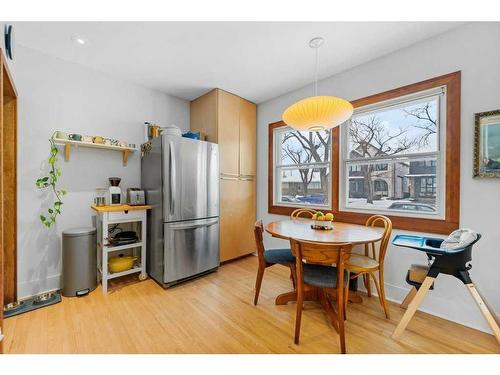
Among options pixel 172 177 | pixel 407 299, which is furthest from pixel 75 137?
pixel 407 299

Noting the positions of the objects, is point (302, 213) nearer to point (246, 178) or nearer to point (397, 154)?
point (246, 178)

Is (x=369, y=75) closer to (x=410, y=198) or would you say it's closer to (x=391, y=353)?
(x=410, y=198)

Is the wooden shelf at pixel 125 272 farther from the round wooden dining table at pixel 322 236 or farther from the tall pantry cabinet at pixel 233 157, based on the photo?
the round wooden dining table at pixel 322 236

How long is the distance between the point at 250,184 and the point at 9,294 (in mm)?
2917

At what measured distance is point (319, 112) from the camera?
1679mm

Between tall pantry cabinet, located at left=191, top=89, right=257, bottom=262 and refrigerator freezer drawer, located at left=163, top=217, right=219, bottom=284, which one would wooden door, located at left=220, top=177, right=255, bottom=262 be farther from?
refrigerator freezer drawer, located at left=163, top=217, right=219, bottom=284

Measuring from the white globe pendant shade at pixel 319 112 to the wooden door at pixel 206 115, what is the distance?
1.50 metres

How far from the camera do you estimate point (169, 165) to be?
7.81ft

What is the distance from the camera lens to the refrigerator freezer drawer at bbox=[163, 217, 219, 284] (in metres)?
2.39

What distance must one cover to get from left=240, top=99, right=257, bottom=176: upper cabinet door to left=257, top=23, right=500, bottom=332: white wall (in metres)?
1.55

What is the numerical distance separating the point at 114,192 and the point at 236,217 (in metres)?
1.63

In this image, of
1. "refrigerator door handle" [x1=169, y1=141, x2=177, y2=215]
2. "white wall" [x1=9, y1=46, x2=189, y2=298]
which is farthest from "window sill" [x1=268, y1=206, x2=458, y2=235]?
"white wall" [x1=9, y1=46, x2=189, y2=298]

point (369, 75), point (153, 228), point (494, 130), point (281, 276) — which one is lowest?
point (281, 276)
